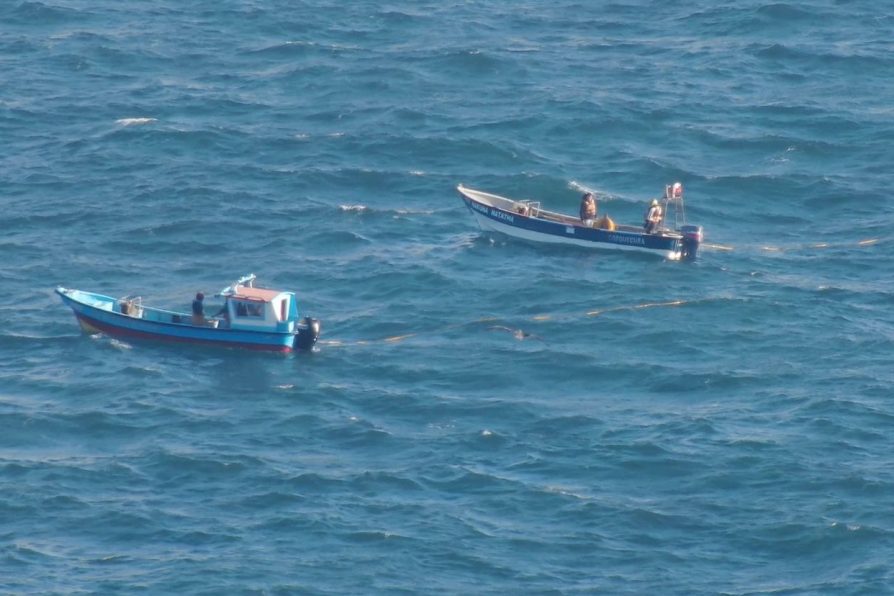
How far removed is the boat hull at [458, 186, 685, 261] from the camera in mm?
73312

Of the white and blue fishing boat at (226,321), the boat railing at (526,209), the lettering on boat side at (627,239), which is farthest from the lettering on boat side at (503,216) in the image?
the white and blue fishing boat at (226,321)

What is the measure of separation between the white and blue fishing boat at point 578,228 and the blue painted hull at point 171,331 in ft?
44.2

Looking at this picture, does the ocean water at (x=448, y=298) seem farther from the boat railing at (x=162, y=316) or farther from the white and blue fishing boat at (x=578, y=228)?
the boat railing at (x=162, y=316)

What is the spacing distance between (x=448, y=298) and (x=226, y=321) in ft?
29.1

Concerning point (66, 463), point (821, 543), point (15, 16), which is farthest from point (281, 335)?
point (15, 16)

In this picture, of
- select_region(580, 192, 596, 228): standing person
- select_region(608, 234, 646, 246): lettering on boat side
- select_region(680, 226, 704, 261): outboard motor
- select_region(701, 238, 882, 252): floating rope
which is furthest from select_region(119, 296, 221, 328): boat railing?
select_region(701, 238, 882, 252): floating rope

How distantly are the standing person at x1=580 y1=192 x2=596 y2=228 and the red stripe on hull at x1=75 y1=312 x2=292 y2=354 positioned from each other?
15.0 metres

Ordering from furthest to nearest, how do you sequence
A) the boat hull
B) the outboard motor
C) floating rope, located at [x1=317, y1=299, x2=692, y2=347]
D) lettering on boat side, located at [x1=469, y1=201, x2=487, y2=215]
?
lettering on boat side, located at [x1=469, y1=201, x2=487, y2=215] → the boat hull → the outboard motor → floating rope, located at [x1=317, y1=299, x2=692, y2=347]

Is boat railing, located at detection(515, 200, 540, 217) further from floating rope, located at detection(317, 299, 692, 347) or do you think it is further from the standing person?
floating rope, located at detection(317, 299, 692, 347)

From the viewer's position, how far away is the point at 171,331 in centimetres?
6581

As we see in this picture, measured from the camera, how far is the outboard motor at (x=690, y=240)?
7281cm

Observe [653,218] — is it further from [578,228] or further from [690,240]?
[578,228]

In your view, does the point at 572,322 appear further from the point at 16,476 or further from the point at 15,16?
the point at 15,16

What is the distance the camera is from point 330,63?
97188 millimetres
